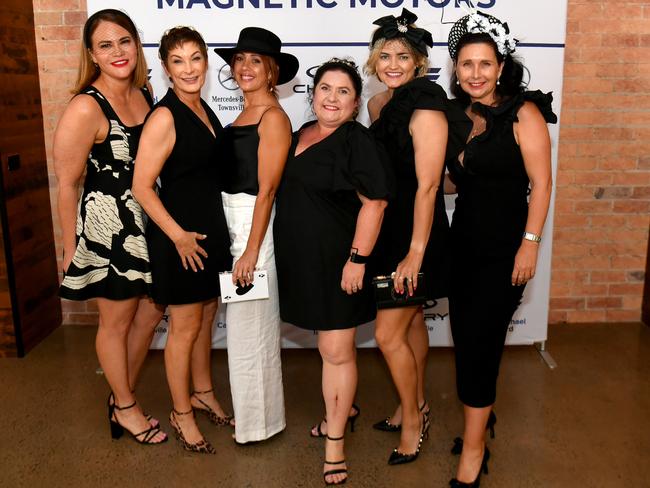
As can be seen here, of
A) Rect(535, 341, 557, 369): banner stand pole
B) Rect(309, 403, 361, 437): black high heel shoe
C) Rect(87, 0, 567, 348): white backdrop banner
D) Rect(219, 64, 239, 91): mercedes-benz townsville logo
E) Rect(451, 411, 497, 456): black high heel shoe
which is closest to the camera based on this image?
Rect(451, 411, 497, 456): black high heel shoe

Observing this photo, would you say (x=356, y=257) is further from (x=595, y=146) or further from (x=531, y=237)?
(x=595, y=146)

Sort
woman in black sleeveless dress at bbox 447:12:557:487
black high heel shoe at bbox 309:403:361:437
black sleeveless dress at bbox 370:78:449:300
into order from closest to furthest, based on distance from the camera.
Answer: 1. woman in black sleeveless dress at bbox 447:12:557:487
2. black sleeveless dress at bbox 370:78:449:300
3. black high heel shoe at bbox 309:403:361:437

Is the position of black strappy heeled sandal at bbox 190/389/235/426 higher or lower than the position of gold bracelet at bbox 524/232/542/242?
lower

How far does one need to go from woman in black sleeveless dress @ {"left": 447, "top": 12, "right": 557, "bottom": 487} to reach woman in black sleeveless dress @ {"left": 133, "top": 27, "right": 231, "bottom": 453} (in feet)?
3.11

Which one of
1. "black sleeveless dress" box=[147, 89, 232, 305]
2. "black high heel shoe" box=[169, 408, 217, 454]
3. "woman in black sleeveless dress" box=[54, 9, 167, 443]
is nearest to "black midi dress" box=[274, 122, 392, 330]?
"black sleeveless dress" box=[147, 89, 232, 305]

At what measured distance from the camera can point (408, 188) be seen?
8.59 ft

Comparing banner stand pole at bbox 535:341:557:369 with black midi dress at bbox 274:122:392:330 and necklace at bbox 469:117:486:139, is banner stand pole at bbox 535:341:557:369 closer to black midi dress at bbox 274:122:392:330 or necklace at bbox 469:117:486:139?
black midi dress at bbox 274:122:392:330

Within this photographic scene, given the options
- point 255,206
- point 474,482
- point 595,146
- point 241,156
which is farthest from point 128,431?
point 595,146

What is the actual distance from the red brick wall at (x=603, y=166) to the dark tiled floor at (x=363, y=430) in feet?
1.51

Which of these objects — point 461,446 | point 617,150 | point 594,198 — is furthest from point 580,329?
point 461,446

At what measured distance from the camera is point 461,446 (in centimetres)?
296

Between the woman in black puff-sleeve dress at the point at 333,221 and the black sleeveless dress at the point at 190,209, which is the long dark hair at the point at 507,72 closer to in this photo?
the woman in black puff-sleeve dress at the point at 333,221

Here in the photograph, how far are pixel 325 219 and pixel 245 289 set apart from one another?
17.9 inches

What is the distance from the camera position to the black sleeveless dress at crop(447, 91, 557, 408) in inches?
94.4
